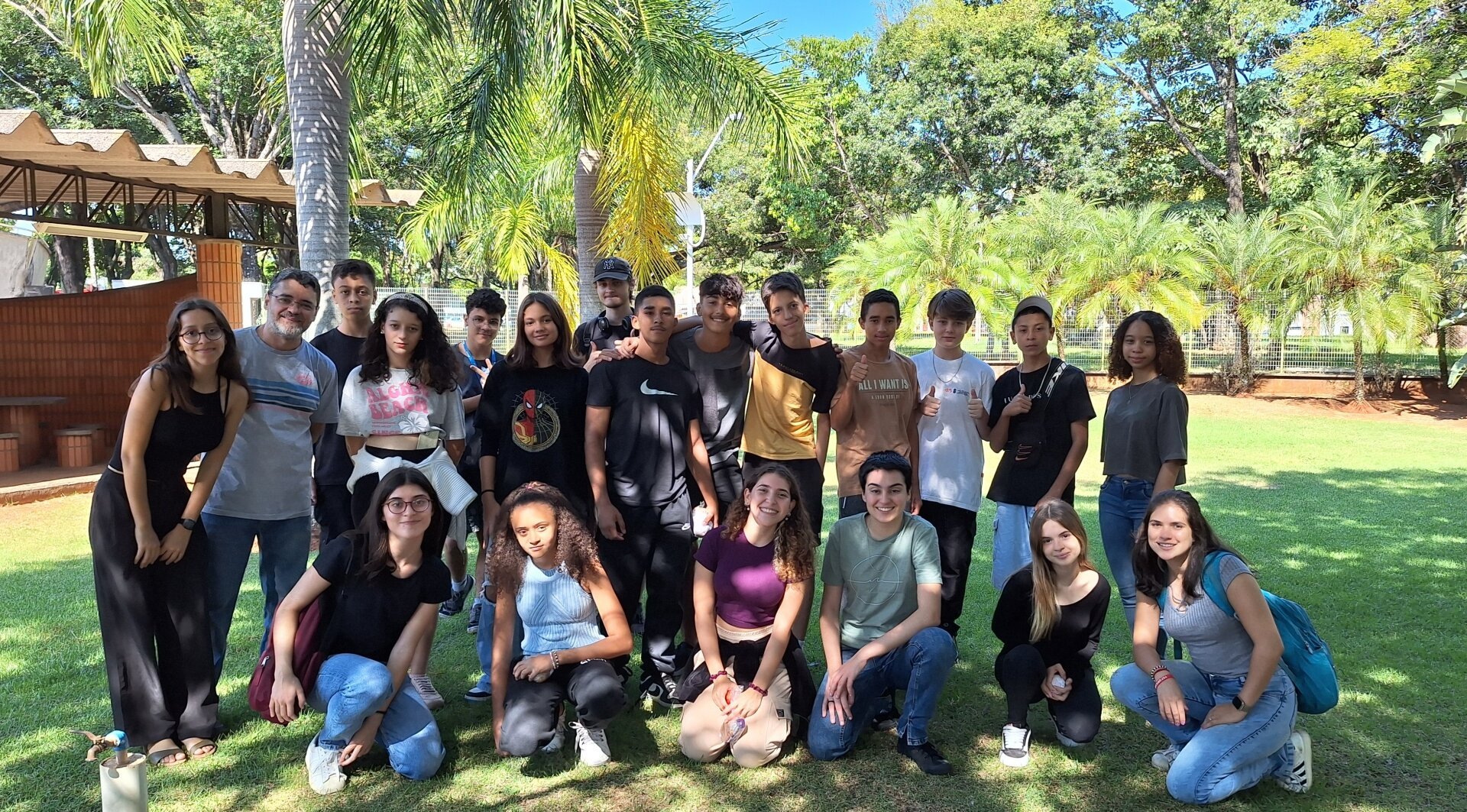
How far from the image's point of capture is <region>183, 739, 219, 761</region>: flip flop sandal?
3.72 meters

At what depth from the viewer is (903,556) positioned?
12.9 ft

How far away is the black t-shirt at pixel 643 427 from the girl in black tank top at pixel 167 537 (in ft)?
4.55

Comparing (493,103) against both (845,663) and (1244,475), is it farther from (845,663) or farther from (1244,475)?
(1244,475)

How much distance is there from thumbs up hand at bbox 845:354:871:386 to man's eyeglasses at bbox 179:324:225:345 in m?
2.53

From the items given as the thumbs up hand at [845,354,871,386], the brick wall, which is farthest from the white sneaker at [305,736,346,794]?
the brick wall

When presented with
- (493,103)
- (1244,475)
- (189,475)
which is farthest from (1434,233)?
(189,475)

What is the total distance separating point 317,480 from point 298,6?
15.2 ft

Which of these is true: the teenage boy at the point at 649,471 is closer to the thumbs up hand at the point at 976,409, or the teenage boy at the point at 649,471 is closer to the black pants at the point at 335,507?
the black pants at the point at 335,507

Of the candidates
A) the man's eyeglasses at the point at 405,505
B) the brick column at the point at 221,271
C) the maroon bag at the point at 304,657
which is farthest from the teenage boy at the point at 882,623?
the brick column at the point at 221,271

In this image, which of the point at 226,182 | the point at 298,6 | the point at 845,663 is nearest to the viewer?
the point at 845,663

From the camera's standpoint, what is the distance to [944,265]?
21.5 meters

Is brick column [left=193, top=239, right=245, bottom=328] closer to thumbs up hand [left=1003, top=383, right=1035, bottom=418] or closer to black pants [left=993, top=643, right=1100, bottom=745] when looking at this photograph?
thumbs up hand [left=1003, top=383, right=1035, bottom=418]

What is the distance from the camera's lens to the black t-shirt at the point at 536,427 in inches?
172

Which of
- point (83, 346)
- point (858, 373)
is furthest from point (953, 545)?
point (83, 346)
